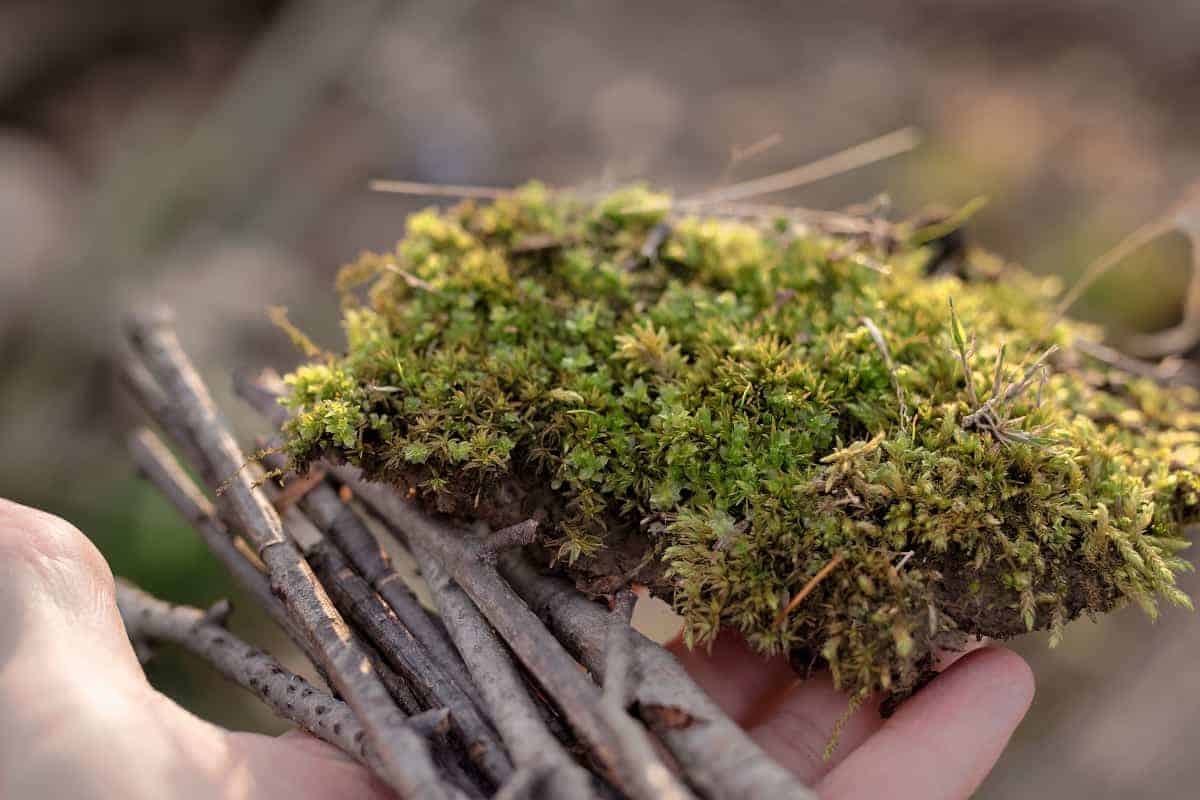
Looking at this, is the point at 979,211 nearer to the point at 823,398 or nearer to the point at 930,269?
the point at 930,269

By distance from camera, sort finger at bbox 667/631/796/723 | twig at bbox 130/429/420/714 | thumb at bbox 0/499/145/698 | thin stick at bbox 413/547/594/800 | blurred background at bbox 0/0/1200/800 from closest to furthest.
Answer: thin stick at bbox 413/547/594/800 → thumb at bbox 0/499/145/698 → twig at bbox 130/429/420/714 → finger at bbox 667/631/796/723 → blurred background at bbox 0/0/1200/800

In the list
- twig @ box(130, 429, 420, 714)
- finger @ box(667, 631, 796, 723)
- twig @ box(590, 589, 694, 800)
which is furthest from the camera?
finger @ box(667, 631, 796, 723)

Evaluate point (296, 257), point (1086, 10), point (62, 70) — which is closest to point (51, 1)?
point (62, 70)

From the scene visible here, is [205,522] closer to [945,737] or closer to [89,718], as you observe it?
[89,718]

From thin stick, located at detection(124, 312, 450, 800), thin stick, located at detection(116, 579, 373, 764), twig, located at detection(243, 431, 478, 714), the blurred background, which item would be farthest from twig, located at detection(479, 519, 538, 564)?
the blurred background

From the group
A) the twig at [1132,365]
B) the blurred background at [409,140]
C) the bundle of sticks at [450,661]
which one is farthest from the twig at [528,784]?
the blurred background at [409,140]

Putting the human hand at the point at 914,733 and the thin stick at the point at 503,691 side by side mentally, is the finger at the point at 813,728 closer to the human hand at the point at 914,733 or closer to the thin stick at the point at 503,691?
the human hand at the point at 914,733

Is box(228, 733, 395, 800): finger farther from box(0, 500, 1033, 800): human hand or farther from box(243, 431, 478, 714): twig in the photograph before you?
box(243, 431, 478, 714): twig
